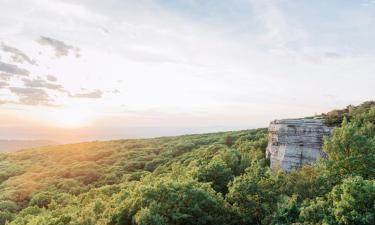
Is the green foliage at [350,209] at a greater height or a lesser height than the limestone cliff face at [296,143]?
lesser

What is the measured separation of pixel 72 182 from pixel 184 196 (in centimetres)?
8049

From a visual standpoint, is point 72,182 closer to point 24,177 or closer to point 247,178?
point 24,177

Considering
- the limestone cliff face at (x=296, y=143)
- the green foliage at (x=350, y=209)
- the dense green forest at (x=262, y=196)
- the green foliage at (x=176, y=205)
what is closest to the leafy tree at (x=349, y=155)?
the dense green forest at (x=262, y=196)

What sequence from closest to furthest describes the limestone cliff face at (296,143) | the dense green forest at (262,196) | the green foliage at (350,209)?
the green foliage at (350,209) → the dense green forest at (262,196) → the limestone cliff face at (296,143)

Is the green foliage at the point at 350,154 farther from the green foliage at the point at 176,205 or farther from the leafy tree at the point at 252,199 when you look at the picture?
the green foliage at the point at 176,205

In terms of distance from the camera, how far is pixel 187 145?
152 m

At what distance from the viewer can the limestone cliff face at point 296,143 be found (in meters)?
63.4

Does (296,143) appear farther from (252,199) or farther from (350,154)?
(252,199)

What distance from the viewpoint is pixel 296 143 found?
6469 cm

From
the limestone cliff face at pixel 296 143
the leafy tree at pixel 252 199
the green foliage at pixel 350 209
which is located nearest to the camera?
the green foliage at pixel 350 209

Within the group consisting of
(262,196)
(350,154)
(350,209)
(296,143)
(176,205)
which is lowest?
(176,205)

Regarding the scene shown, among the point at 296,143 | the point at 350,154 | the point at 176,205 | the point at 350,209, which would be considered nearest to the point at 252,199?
the point at 176,205

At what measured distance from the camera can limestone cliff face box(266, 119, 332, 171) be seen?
208ft

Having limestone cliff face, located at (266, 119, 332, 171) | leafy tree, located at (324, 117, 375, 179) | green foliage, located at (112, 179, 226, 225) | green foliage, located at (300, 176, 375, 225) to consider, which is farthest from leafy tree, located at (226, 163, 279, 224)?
limestone cliff face, located at (266, 119, 332, 171)
